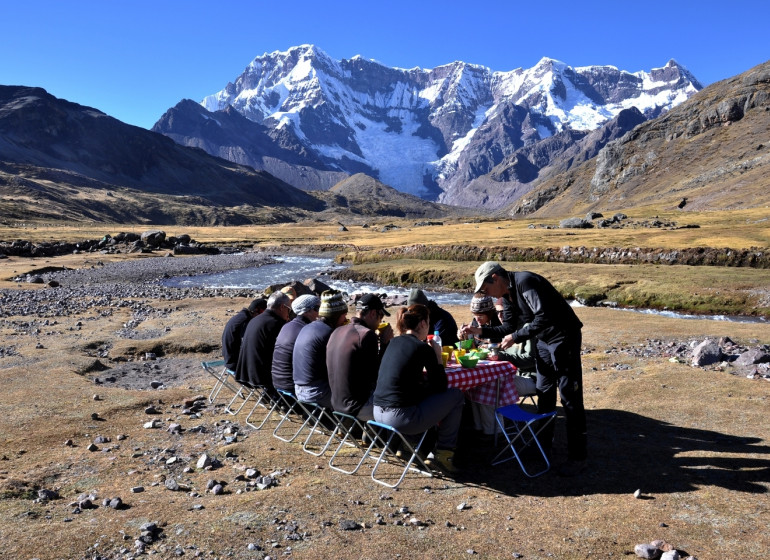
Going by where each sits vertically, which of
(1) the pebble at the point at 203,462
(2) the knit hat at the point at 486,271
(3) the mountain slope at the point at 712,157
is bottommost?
(1) the pebble at the point at 203,462

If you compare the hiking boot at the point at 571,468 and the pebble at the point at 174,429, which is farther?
the pebble at the point at 174,429

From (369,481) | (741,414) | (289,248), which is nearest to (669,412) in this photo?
(741,414)

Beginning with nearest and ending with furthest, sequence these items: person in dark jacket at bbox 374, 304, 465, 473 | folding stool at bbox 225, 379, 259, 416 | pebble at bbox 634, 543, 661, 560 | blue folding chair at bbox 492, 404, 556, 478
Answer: pebble at bbox 634, 543, 661, 560 < person in dark jacket at bbox 374, 304, 465, 473 < blue folding chair at bbox 492, 404, 556, 478 < folding stool at bbox 225, 379, 259, 416

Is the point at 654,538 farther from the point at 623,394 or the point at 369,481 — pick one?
the point at 623,394

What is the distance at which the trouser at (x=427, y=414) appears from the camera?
8.53 meters

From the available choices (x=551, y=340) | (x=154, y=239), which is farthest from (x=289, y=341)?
(x=154, y=239)

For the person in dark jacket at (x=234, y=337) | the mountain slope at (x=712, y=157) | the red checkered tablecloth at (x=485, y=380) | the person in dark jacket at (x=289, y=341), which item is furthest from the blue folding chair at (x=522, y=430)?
the mountain slope at (x=712, y=157)

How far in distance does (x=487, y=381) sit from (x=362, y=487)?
2.88 meters

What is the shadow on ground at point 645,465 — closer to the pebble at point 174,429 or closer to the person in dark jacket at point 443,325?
the person in dark jacket at point 443,325

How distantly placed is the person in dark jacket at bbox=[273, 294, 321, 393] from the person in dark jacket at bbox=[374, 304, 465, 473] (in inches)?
112

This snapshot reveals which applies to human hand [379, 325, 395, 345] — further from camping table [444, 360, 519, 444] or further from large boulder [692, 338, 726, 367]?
large boulder [692, 338, 726, 367]

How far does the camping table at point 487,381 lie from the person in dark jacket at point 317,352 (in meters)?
2.31

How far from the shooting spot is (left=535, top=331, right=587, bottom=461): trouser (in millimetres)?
9203

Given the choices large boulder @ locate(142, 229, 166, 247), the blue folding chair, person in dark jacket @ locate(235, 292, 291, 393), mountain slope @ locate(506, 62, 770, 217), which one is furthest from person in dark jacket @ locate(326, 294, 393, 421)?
mountain slope @ locate(506, 62, 770, 217)
